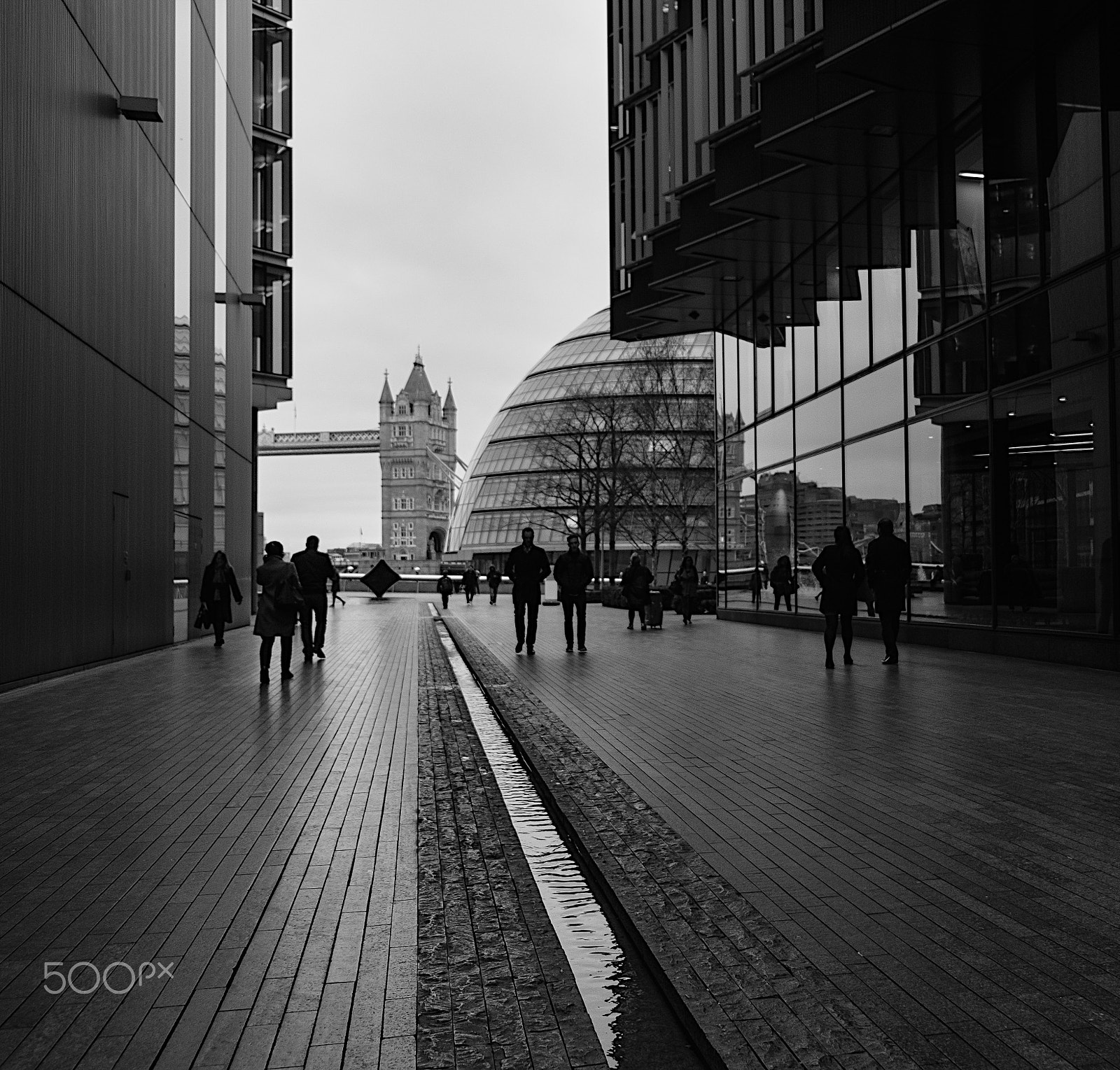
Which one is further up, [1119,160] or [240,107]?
[240,107]

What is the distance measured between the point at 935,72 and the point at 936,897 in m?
14.1

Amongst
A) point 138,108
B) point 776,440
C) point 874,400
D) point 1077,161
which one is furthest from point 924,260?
point 138,108

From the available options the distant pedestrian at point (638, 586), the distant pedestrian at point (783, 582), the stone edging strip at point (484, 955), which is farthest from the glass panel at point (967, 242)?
the stone edging strip at point (484, 955)

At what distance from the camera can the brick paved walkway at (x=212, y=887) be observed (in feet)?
12.3

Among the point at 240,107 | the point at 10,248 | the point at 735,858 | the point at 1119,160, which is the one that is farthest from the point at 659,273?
the point at 735,858

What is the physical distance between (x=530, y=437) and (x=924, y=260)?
52.9 metres

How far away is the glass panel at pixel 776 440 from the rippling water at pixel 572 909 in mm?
20036

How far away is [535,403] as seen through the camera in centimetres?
7338

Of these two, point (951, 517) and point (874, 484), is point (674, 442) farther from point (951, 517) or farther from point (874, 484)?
point (951, 517)

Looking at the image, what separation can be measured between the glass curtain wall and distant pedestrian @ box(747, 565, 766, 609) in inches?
119

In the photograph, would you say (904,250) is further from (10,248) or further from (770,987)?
(770,987)

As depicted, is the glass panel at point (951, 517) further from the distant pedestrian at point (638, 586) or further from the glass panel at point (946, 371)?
the distant pedestrian at point (638, 586)

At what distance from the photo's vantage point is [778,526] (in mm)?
28734

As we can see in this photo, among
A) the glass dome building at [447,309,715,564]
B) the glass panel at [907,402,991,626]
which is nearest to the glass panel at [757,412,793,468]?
the glass panel at [907,402,991,626]
